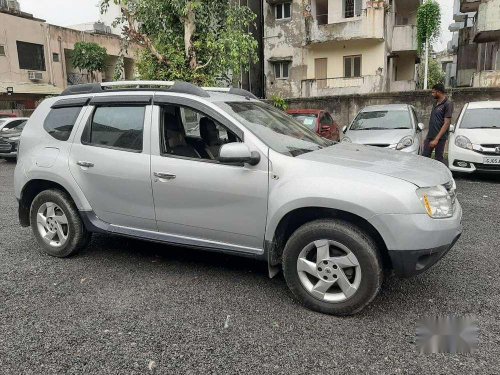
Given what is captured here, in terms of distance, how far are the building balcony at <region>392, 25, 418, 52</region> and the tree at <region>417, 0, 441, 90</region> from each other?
0.43 meters

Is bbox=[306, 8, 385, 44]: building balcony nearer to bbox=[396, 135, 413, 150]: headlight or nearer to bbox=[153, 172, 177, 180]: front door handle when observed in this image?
bbox=[396, 135, 413, 150]: headlight

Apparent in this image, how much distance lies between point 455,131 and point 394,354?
704 cm

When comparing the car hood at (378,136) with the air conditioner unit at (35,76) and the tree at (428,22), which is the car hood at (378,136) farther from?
the air conditioner unit at (35,76)

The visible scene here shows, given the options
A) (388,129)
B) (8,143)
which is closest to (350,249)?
(388,129)

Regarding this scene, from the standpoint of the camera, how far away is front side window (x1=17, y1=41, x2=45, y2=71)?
26270mm

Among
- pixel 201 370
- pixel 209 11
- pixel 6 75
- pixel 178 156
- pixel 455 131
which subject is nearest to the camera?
pixel 201 370

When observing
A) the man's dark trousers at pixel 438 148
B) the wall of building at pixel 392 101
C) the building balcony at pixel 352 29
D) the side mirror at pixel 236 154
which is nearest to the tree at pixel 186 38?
the man's dark trousers at pixel 438 148

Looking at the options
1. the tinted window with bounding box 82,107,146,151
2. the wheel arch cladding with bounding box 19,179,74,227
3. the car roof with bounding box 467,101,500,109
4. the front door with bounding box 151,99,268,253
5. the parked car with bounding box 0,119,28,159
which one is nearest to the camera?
the front door with bounding box 151,99,268,253

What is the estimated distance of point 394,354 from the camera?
2660 millimetres

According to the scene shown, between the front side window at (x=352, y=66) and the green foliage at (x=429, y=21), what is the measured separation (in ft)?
11.4

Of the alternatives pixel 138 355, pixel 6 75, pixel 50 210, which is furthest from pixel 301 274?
pixel 6 75

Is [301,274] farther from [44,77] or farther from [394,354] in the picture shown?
[44,77]

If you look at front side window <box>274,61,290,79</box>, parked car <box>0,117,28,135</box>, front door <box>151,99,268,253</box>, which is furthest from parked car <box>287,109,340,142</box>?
front side window <box>274,61,290,79</box>

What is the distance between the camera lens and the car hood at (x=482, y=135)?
7723 millimetres
